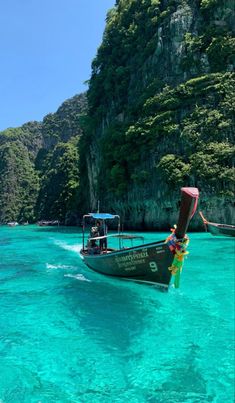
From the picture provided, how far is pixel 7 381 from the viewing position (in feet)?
20.1

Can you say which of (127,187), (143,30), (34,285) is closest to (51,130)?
(143,30)

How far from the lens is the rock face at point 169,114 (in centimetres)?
3534

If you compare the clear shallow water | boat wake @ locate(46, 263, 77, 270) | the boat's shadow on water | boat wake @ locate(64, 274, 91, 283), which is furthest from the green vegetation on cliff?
the clear shallow water

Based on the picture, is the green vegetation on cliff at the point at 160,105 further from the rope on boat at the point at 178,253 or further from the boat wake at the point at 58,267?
the rope on boat at the point at 178,253

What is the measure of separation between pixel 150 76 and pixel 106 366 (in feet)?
146

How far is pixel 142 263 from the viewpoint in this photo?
12148 mm

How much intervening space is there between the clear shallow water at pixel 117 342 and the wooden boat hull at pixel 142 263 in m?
0.42

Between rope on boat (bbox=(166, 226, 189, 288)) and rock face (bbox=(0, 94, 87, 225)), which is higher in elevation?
rock face (bbox=(0, 94, 87, 225))

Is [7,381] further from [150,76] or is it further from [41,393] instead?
[150,76]

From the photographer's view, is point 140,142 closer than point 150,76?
Yes

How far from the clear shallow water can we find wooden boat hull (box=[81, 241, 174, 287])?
1.39ft

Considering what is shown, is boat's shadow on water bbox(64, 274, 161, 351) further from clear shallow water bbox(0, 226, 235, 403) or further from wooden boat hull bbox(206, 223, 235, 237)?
wooden boat hull bbox(206, 223, 235, 237)

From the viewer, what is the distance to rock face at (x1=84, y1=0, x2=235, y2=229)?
116 feet

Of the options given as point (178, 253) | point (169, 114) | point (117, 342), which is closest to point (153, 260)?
point (178, 253)
